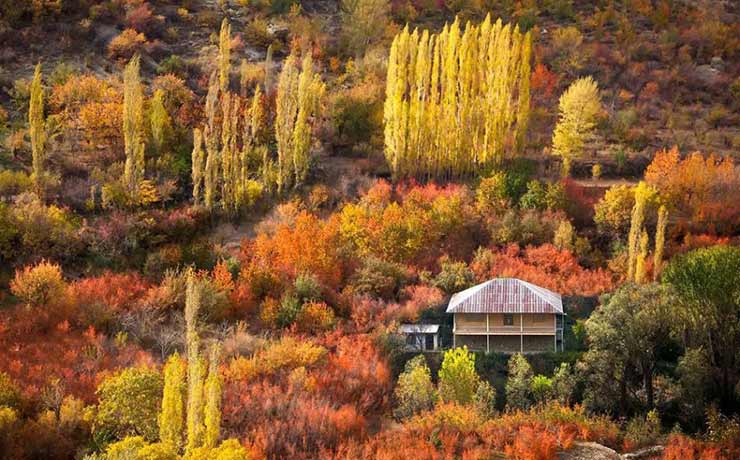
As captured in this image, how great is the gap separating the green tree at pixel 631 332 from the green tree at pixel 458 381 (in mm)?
3539

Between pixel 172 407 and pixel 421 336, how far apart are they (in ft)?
40.5

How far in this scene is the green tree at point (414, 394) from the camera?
22703 mm

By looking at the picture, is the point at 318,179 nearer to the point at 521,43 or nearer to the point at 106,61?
the point at 521,43

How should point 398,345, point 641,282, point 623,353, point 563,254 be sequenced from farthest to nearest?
point 563,254 → point 641,282 → point 398,345 → point 623,353

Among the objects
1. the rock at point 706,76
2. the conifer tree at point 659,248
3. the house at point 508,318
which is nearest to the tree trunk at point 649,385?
the house at point 508,318

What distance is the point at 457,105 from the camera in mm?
39844

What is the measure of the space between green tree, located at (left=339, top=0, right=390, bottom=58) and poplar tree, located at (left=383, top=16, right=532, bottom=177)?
1360cm

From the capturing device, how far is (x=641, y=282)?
2980 cm

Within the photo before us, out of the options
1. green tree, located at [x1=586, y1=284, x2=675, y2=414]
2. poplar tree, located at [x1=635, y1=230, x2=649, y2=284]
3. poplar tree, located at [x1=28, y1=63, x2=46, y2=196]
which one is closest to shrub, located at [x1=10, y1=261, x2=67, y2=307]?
poplar tree, located at [x1=28, y1=63, x2=46, y2=196]

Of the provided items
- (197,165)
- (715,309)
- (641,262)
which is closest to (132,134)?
(197,165)

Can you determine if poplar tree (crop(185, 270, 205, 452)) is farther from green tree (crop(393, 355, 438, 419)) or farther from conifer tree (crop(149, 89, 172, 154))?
conifer tree (crop(149, 89, 172, 154))

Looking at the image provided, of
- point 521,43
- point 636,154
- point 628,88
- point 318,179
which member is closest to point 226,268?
point 318,179

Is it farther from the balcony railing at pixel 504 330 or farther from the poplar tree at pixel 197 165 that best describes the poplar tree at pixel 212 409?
the poplar tree at pixel 197 165

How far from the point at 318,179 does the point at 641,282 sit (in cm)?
1602
